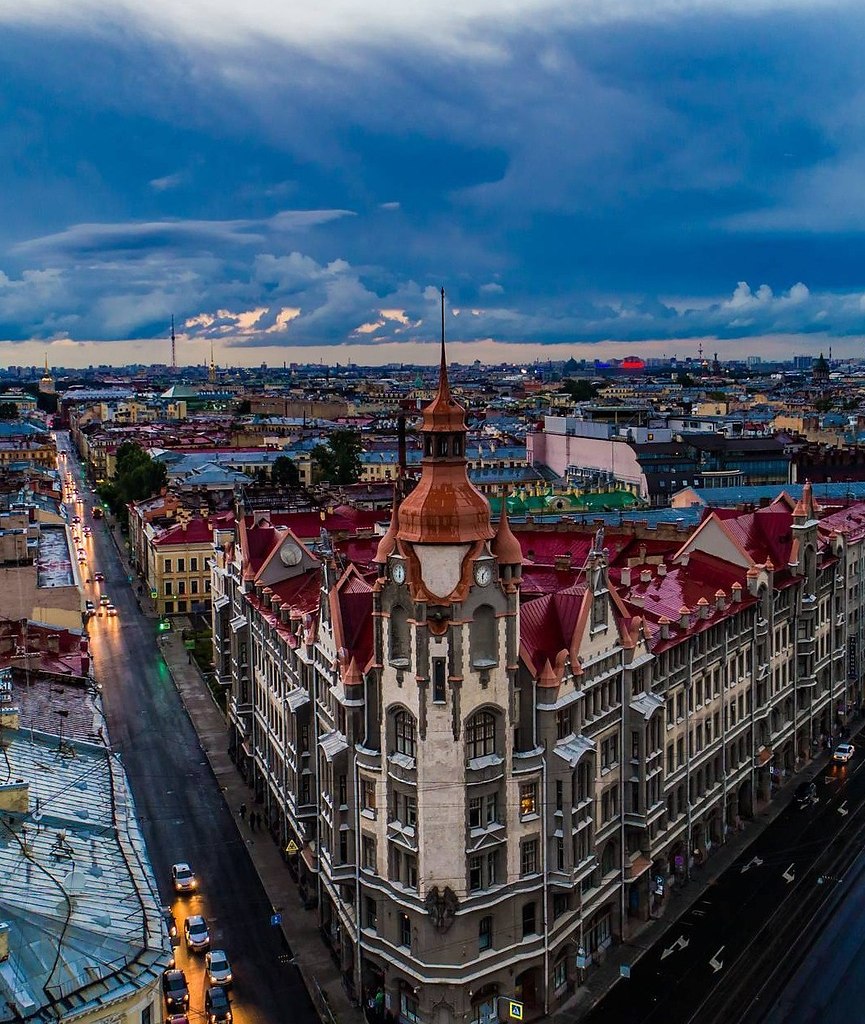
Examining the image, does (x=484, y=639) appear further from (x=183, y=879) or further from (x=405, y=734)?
Answer: (x=183, y=879)

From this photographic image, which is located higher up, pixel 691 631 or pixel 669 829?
pixel 691 631

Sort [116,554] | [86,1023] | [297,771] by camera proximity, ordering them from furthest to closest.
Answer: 1. [116,554]
2. [297,771]
3. [86,1023]

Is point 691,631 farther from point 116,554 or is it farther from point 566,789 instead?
point 116,554

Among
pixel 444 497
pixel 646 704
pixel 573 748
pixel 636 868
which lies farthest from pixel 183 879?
pixel 444 497

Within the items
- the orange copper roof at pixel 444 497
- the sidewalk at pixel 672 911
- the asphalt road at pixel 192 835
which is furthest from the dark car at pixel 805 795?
the orange copper roof at pixel 444 497

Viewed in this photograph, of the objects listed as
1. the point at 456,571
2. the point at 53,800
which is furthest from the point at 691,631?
the point at 53,800

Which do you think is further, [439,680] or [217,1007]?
[217,1007]

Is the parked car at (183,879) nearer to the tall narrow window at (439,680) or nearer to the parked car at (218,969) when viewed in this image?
the parked car at (218,969)

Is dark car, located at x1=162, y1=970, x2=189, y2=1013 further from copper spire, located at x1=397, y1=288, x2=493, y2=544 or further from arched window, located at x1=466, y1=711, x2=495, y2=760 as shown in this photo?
copper spire, located at x1=397, y1=288, x2=493, y2=544
